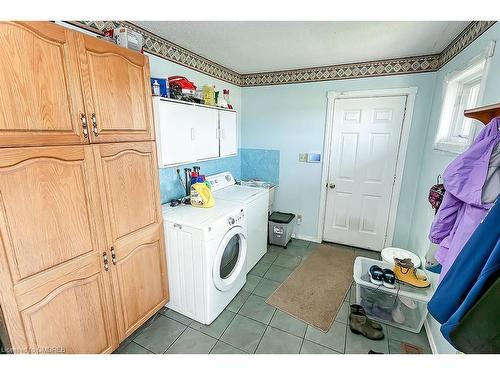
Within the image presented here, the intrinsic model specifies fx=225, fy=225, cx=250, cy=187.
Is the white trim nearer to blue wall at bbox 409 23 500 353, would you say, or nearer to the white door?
the white door

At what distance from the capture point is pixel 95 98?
4.02ft

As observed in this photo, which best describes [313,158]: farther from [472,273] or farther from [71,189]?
[71,189]

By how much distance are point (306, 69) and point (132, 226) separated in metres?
2.68

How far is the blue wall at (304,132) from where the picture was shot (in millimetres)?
2561

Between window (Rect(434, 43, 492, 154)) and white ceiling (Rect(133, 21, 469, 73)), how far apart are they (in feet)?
1.18

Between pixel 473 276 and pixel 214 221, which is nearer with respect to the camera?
pixel 473 276

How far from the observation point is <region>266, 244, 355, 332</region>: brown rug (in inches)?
79.4

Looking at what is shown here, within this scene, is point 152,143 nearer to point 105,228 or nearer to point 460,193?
point 105,228

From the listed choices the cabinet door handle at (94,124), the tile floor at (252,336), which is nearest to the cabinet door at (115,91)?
the cabinet door handle at (94,124)

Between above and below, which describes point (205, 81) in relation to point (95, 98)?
above

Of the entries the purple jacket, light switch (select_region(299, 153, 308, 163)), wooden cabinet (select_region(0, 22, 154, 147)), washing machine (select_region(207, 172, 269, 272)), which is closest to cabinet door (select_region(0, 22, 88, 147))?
wooden cabinet (select_region(0, 22, 154, 147))

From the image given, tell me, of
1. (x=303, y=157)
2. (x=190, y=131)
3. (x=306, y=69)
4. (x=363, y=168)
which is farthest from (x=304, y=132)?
(x=190, y=131)
